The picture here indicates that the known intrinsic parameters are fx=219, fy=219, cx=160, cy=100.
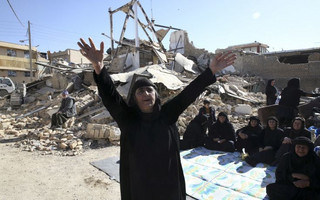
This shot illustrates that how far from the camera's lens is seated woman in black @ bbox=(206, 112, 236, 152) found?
→ 4352mm

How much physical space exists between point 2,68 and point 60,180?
2903cm

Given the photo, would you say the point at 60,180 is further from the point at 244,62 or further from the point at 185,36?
the point at 185,36

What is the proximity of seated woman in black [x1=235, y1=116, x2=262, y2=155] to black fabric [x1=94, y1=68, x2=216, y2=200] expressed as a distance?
313 centimetres

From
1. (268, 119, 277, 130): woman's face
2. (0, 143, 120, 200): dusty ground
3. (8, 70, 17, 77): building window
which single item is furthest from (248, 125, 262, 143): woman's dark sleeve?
(8, 70, 17, 77): building window

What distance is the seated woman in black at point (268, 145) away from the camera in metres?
3.62

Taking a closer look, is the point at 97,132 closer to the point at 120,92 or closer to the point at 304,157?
the point at 120,92

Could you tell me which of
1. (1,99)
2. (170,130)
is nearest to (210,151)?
(170,130)

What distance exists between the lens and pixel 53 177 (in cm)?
346

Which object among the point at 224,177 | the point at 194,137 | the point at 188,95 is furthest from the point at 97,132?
the point at 188,95

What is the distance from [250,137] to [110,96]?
140 inches

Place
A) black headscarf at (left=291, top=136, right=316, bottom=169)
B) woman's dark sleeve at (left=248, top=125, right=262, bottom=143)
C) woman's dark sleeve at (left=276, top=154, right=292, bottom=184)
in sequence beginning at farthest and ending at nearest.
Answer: woman's dark sleeve at (left=248, top=125, right=262, bottom=143), woman's dark sleeve at (left=276, top=154, right=292, bottom=184), black headscarf at (left=291, top=136, right=316, bottom=169)

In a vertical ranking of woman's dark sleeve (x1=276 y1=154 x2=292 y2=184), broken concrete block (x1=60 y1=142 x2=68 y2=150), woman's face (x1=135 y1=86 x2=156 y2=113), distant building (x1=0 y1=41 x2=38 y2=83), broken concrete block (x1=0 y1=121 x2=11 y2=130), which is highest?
distant building (x1=0 y1=41 x2=38 y2=83)

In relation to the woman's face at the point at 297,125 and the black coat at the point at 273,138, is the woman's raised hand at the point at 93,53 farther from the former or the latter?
the black coat at the point at 273,138

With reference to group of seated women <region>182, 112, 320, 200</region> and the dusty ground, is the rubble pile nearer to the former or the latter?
group of seated women <region>182, 112, 320, 200</region>
